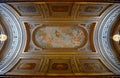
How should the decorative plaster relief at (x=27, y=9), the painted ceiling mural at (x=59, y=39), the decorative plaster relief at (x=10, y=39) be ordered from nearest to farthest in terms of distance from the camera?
the decorative plaster relief at (x=27, y=9)
the painted ceiling mural at (x=59, y=39)
the decorative plaster relief at (x=10, y=39)

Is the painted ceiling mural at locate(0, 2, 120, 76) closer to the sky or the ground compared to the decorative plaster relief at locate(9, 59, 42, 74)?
closer to the sky

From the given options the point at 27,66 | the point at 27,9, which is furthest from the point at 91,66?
the point at 27,9

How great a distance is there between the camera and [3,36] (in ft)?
44.9

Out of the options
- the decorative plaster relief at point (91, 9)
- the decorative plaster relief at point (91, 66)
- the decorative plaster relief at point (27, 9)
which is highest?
the decorative plaster relief at point (27, 9)

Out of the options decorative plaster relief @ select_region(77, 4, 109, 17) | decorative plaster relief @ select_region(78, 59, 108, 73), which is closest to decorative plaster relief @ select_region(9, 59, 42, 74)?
decorative plaster relief @ select_region(78, 59, 108, 73)

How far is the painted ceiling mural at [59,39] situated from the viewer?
12812 mm

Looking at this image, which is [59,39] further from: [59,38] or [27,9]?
[27,9]

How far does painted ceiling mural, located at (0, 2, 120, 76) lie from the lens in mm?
12812

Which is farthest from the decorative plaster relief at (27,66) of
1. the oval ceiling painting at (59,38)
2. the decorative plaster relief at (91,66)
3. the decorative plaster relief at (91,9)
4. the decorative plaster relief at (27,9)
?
the decorative plaster relief at (91,9)

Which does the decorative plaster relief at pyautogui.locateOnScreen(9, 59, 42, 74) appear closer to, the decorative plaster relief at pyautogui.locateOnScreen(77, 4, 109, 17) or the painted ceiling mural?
the painted ceiling mural

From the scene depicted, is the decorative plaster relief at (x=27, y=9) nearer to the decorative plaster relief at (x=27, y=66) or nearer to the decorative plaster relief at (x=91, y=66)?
the decorative plaster relief at (x=27, y=66)

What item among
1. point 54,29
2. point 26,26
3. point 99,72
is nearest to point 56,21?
point 54,29

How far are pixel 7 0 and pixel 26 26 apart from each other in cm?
395

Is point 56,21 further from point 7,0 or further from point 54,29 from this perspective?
point 7,0
